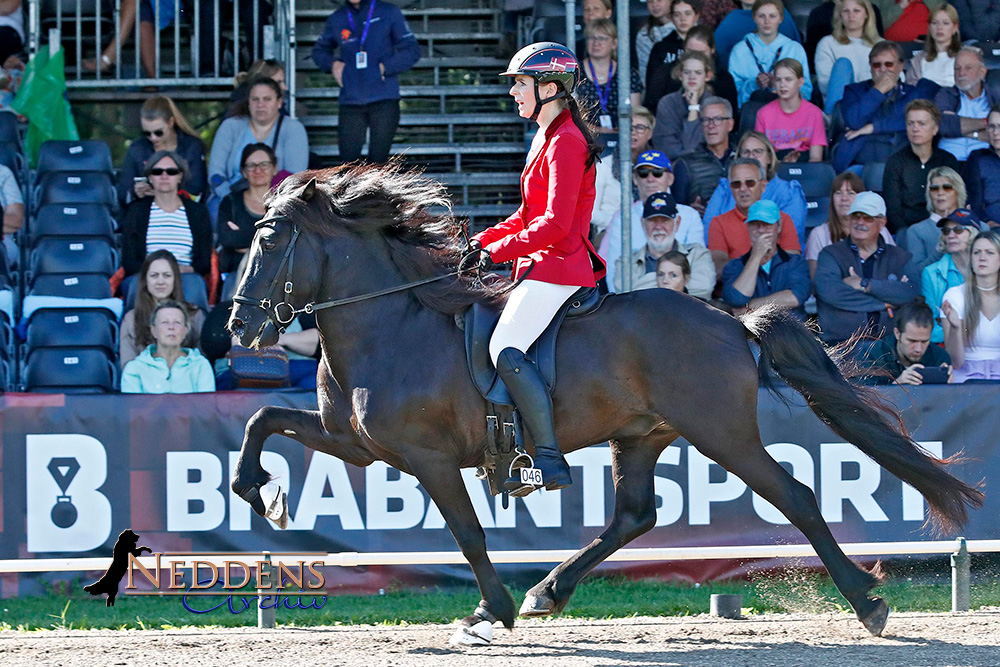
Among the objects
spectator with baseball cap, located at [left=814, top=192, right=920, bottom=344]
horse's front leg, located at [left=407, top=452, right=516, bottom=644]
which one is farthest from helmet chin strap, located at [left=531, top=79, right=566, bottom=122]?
spectator with baseball cap, located at [left=814, top=192, right=920, bottom=344]

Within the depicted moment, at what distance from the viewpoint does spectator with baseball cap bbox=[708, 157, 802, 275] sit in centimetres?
1040

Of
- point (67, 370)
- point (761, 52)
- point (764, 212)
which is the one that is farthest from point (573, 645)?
point (761, 52)

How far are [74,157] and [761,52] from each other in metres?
6.20

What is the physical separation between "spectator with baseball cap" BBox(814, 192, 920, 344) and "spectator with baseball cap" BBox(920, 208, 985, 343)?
0.39ft

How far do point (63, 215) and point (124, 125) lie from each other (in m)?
2.61

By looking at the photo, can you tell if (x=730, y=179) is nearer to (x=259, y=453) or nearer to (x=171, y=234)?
(x=171, y=234)

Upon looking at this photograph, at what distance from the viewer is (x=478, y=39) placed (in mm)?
13688

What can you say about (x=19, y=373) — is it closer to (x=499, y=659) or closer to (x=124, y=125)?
(x=124, y=125)

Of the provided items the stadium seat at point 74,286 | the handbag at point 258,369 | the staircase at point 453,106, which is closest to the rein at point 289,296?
the handbag at point 258,369

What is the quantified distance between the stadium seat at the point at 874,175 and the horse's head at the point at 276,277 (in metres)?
6.40

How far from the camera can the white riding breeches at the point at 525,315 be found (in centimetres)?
625

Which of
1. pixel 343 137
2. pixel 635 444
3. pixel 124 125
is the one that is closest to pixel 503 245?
pixel 635 444

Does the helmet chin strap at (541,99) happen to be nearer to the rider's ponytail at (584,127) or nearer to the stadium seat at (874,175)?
the rider's ponytail at (584,127)

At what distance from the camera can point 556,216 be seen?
618 cm
